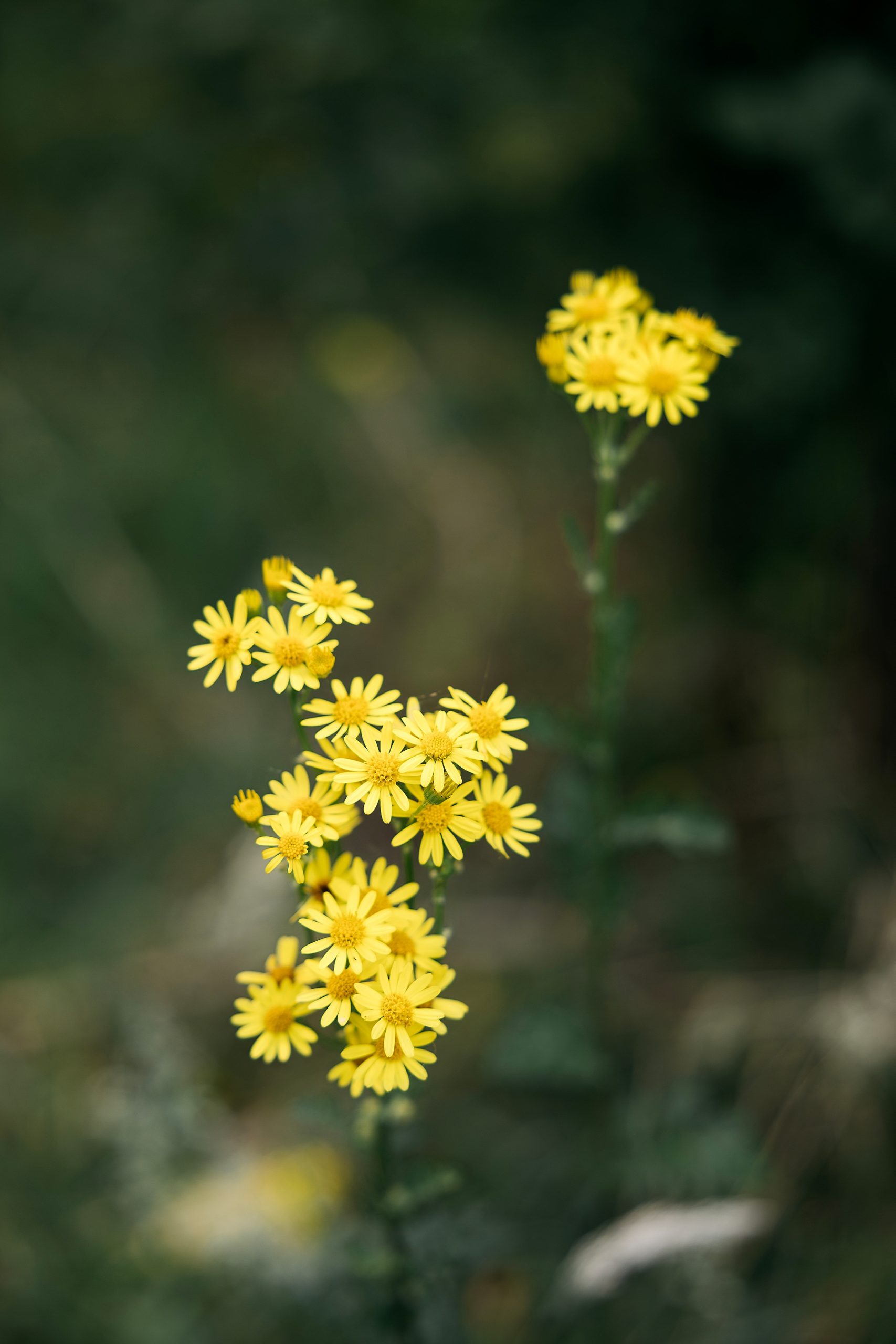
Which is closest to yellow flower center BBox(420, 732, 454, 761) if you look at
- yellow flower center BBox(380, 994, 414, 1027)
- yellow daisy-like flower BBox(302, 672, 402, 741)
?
yellow daisy-like flower BBox(302, 672, 402, 741)

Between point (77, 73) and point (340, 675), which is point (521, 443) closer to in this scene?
point (340, 675)

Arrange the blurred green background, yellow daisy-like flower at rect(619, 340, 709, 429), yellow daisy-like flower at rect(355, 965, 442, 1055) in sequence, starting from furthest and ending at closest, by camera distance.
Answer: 1. the blurred green background
2. yellow daisy-like flower at rect(619, 340, 709, 429)
3. yellow daisy-like flower at rect(355, 965, 442, 1055)

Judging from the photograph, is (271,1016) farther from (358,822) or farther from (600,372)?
(600,372)

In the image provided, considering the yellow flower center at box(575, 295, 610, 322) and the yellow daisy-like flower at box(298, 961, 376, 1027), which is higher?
the yellow flower center at box(575, 295, 610, 322)

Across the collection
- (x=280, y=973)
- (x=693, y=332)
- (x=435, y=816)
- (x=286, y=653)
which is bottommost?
(x=280, y=973)

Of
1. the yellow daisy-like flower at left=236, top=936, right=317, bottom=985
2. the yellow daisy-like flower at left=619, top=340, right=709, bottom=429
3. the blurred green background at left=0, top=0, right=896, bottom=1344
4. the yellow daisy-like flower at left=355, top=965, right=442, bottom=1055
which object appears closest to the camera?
the yellow daisy-like flower at left=355, top=965, right=442, bottom=1055

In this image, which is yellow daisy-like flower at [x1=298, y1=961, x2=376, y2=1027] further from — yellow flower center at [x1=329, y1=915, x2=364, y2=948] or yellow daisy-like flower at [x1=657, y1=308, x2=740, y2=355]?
yellow daisy-like flower at [x1=657, y1=308, x2=740, y2=355]

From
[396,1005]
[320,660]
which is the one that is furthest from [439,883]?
[320,660]

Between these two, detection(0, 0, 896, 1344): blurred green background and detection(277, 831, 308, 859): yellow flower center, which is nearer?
detection(277, 831, 308, 859): yellow flower center
